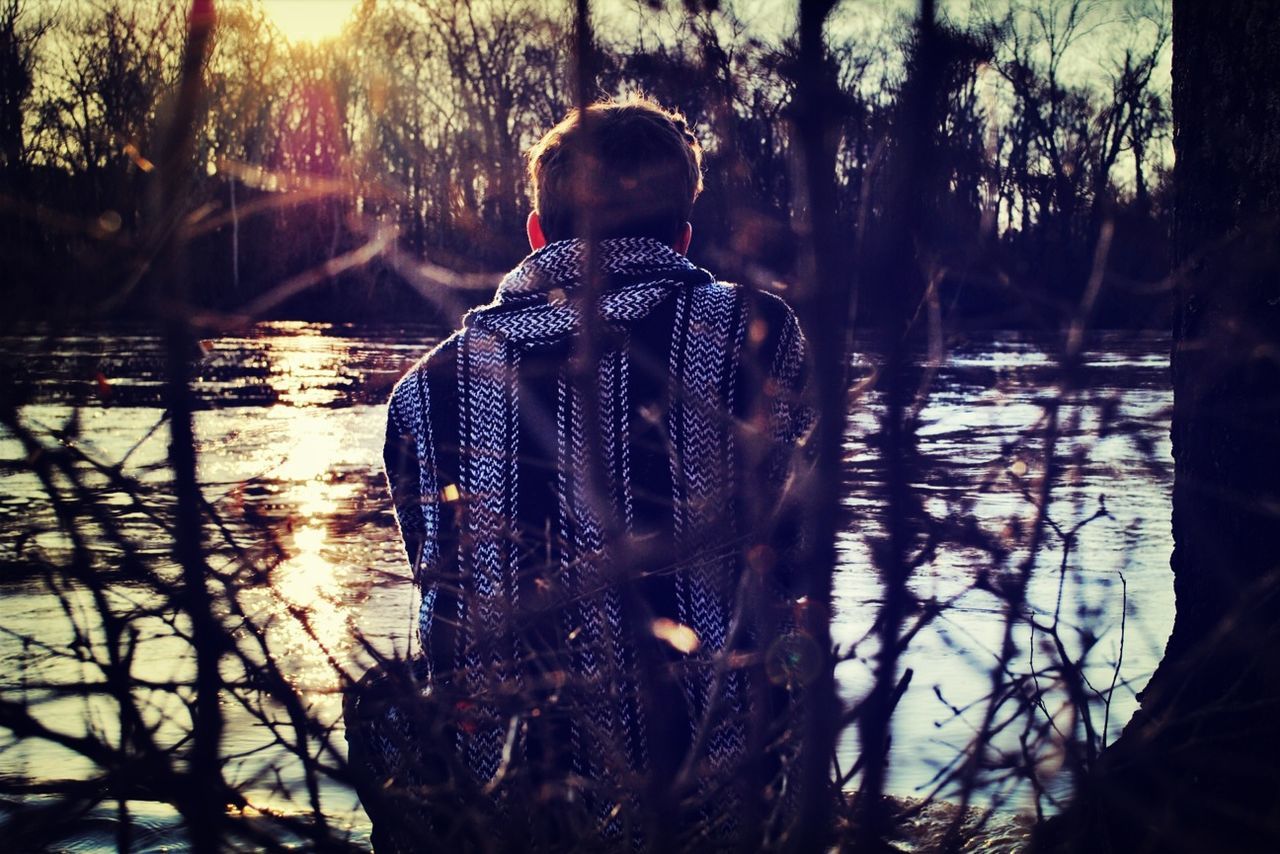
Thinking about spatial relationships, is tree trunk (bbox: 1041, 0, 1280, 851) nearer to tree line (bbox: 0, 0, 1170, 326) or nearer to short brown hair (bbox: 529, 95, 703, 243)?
tree line (bbox: 0, 0, 1170, 326)

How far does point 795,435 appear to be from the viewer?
82.0 inches

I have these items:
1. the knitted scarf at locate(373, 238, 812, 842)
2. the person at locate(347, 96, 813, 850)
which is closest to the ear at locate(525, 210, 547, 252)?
the person at locate(347, 96, 813, 850)

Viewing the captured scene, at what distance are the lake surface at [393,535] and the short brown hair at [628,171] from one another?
0.61 meters

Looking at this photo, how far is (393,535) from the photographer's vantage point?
721 centimetres

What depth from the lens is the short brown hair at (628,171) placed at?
2.18m

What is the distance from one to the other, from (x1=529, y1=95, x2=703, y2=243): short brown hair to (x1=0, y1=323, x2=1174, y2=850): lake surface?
61 cm

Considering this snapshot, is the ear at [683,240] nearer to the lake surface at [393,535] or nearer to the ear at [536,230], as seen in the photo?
the ear at [536,230]

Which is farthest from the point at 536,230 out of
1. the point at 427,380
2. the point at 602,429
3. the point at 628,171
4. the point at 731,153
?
the point at 731,153

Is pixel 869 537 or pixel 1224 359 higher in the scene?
pixel 1224 359

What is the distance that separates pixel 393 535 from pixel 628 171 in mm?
5286

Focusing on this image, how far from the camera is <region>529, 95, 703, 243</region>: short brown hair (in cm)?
218

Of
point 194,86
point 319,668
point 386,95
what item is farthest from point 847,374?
point 386,95

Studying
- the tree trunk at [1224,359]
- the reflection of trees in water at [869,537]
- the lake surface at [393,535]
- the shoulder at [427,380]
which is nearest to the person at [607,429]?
the shoulder at [427,380]

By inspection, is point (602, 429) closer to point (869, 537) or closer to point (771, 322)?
point (771, 322)
